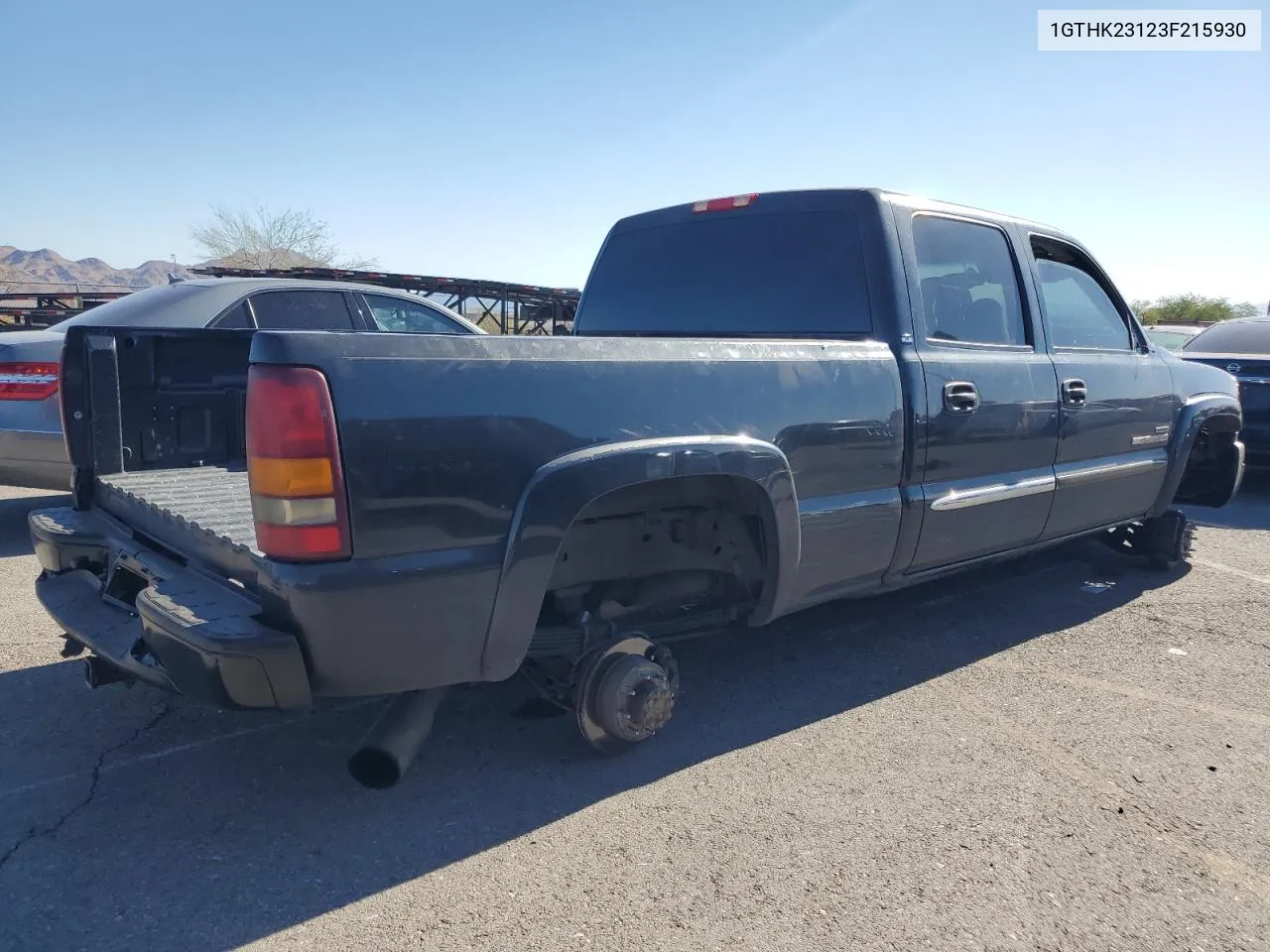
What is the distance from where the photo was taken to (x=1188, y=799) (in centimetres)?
303

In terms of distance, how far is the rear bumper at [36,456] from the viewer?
18.7ft

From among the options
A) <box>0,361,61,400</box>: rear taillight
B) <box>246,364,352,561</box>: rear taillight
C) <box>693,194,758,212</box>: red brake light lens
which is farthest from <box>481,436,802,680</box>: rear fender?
<box>0,361,61,400</box>: rear taillight

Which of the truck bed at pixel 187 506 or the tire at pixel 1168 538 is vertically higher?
the truck bed at pixel 187 506

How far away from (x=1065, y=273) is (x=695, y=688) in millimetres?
3052

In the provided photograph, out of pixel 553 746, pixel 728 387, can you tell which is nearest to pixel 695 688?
pixel 553 746

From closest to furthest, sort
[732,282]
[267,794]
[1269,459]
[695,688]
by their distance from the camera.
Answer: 1. [267,794]
2. [695,688]
3. [732,282]
4. [1269,459]

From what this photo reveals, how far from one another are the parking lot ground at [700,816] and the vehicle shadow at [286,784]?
1cm

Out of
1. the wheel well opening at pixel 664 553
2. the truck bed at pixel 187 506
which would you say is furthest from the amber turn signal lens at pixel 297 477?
the wheel well opening at pixel 664 553

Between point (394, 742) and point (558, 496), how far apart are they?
95 centimetres

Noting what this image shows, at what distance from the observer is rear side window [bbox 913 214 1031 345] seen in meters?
3.95

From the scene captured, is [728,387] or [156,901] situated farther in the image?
[728,387]

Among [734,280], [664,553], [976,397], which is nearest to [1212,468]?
[976,397]

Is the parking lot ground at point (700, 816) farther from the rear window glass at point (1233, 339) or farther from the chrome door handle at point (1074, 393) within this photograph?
the rear window glass at point (1233, 339)

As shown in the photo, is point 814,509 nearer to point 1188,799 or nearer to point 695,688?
point 695,688
